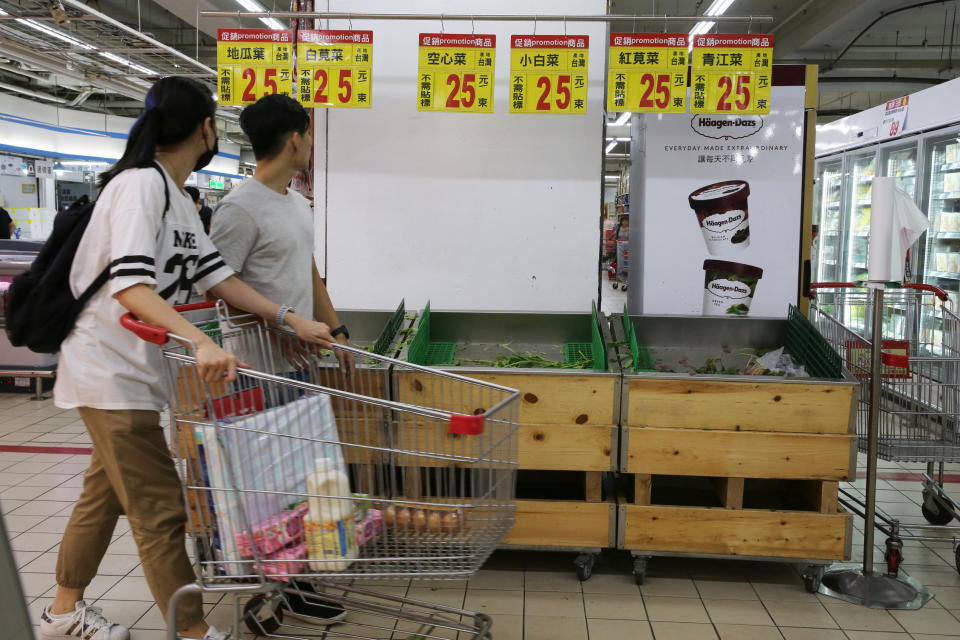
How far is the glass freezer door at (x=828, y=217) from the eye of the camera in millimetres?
9865

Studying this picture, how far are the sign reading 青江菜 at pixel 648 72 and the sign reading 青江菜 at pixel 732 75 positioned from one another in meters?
0.09

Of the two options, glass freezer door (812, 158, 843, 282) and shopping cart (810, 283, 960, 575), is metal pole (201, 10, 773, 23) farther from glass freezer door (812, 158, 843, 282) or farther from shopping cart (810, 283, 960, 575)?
glass freezer door (812, 158, 843, 282)

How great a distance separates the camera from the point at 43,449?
5.13 metres

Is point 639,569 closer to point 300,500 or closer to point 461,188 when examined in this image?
point 300,500

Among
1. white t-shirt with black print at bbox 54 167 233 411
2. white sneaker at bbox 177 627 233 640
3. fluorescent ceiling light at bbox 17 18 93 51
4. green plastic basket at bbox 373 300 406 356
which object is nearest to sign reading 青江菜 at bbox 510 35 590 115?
green plastic basket at bbox 373 300 406 356

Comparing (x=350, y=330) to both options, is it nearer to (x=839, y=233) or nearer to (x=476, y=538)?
(x=476, y=538)

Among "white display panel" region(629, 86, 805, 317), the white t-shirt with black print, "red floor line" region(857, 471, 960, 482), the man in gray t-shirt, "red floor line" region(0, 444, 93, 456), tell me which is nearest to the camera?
the white t-shirt with black print

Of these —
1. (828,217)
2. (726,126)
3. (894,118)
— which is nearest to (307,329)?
(726,126)

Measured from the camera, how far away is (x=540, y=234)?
15.0 feet

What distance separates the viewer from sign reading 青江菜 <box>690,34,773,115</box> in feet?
13.5

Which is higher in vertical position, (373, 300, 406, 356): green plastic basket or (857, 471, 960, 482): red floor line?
(373, 300, 406, 356): green plastic basket

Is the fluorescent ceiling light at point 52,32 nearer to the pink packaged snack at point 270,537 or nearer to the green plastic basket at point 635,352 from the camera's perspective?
the green plastic basket at point 635,352

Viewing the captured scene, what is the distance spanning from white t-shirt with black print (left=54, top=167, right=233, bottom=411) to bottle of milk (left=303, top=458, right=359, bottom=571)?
66 centimetres

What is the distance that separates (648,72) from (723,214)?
3.23 ft
